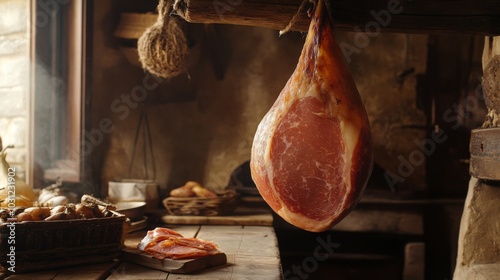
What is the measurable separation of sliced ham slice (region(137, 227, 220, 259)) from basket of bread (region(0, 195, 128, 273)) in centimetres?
17

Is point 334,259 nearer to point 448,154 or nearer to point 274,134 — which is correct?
point 448,154

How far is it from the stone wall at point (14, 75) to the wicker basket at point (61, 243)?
1657 millimetres

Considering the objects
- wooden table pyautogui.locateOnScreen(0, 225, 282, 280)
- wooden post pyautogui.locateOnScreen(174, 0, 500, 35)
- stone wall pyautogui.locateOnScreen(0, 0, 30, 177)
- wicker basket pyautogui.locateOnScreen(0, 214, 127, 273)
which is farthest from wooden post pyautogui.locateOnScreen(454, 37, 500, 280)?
stone wall pyautogui.locateOnScreen(0, 0, 30, 177)

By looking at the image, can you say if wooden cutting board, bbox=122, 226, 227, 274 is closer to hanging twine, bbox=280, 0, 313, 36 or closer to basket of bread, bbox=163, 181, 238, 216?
basket of bread, bbox=163, 181, 238, 216

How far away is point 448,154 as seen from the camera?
512 centimetres

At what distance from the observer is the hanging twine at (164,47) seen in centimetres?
397

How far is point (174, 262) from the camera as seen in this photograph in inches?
103

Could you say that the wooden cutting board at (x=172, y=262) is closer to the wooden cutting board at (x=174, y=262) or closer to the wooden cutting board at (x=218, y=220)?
the wooden cutting board at (x=174, y=262)

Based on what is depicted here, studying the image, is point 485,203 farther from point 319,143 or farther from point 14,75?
point 14,75

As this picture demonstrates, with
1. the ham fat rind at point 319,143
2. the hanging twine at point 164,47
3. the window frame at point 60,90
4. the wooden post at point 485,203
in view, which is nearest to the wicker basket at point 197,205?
the window frame at point 60,90

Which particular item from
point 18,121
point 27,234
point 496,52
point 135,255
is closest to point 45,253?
point 27,234

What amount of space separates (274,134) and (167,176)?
Answer: 318cm

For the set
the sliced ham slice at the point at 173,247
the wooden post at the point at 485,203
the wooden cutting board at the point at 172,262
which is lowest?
the wooden cutting board at the point at 172,262

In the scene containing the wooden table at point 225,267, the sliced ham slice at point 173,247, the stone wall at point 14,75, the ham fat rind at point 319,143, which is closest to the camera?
the ham fat rind at point 319,143
